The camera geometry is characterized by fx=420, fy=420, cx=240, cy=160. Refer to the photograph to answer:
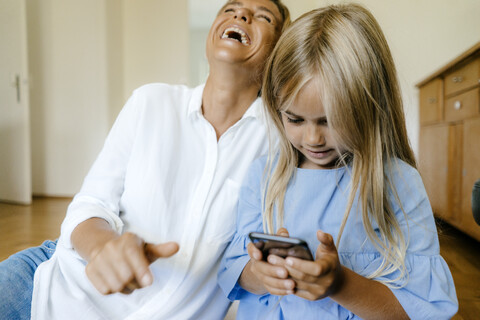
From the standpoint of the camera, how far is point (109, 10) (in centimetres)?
423

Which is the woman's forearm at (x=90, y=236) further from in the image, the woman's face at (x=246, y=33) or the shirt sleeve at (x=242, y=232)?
the woman's face at (x=246, y=33)

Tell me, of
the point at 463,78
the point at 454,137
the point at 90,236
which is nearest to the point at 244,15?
the point at 90,236

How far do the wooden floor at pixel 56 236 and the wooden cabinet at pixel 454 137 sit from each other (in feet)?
0.46

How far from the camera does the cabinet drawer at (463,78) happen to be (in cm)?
216

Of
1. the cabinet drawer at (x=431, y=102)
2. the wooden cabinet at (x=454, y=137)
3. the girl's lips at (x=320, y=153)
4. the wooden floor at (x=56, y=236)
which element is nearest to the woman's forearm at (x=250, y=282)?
the girl's lips at (x=320, y=153)

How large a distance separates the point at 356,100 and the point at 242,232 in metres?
0.35

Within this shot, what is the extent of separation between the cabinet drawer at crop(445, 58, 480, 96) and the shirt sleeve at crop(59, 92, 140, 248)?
187 centimetres

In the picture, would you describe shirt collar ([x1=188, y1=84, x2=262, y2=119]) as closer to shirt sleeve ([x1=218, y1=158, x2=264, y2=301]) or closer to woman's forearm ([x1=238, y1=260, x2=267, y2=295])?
Answer: shirt sleeve ([x1=218, y1=158, x2=264, y2=301])

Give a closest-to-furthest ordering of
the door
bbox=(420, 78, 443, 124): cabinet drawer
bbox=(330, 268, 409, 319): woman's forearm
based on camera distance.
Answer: bbox=(330, 268, 409, 319): woman's forearm
bbox=(420, 78, 443, 124): cabinet drawer
the door

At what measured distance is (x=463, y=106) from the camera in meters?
2.38

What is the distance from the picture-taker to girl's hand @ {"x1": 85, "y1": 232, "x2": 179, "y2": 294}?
56 centimetres

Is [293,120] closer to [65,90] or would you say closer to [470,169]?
[470,169]

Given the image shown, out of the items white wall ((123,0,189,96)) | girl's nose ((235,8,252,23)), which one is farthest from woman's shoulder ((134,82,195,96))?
white wall ((123,0,189,96))

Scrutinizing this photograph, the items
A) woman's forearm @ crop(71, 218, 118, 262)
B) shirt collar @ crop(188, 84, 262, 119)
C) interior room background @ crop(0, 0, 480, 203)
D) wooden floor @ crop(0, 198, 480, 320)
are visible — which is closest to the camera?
woman's forearm @ crop(71, 218, 118, 262)
